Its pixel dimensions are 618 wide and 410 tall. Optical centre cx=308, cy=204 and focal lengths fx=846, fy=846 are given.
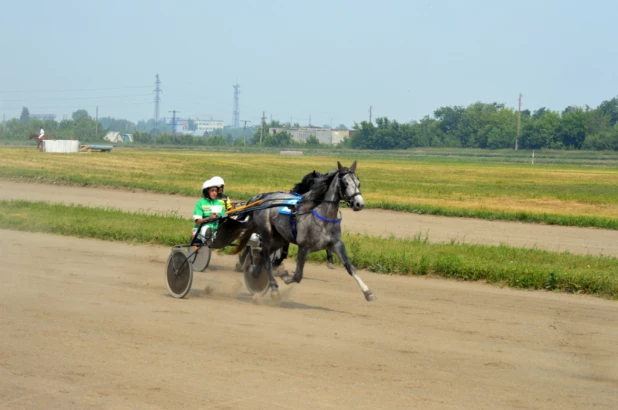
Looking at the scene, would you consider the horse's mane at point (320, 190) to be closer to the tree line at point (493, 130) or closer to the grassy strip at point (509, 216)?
the grassy strip at point (509, 216)

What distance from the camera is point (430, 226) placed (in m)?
20.2

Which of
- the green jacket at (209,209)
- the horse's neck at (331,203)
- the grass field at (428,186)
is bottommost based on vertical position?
the grass field at (428,186)

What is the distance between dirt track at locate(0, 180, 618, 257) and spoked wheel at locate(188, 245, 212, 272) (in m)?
7.06

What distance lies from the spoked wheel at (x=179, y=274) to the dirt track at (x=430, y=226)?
7.40 m

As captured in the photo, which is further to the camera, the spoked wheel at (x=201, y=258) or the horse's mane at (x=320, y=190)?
the spoked wheel at (x=201, y=258)

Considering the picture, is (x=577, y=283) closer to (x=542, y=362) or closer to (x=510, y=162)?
(x=542, y=362)

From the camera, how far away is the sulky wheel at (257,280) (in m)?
10.5

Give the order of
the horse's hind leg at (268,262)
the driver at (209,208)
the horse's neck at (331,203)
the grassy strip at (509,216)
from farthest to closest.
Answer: the grassy strip at (509,216)
the driver at (209,208)
the horse's hind leg at (268,262)
the horse's neck at (331,203)

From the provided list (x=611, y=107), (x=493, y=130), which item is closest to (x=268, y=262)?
(x=493, y=130)

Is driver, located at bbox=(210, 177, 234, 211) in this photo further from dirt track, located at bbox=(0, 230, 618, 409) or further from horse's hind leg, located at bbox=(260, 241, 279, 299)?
horse's hind leg, located at bbox=(260, 241, 279, 299)

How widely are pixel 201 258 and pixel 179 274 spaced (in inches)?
17.2

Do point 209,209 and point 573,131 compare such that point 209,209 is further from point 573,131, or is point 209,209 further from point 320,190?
point 573,131

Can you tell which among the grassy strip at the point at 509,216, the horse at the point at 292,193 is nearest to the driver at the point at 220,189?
the horse at the point at 292,193

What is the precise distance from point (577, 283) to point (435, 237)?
6.58 m
